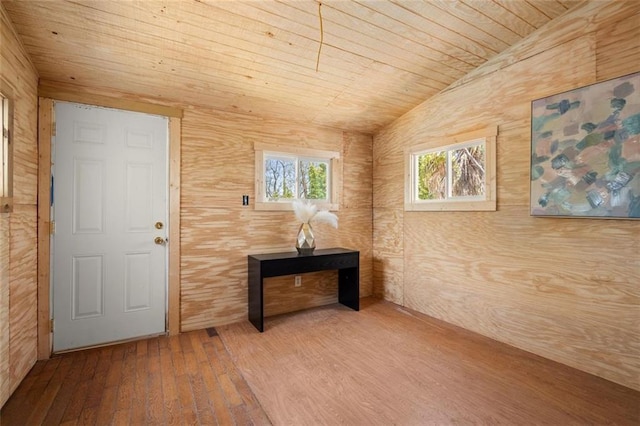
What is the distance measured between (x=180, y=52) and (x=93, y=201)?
1511 mm

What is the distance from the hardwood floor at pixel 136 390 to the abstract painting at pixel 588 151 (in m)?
2.67

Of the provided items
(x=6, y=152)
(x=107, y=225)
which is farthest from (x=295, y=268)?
(x=6, y=152)

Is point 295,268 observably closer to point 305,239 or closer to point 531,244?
point 305,239

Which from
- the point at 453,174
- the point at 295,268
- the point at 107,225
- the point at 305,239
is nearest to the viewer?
the point at 107,225

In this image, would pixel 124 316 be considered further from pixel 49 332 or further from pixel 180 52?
pixel 180 52

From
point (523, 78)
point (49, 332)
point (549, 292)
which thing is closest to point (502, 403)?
point (549, 292)

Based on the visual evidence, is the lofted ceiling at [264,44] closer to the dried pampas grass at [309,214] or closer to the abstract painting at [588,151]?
the abstract painting at [588,151]

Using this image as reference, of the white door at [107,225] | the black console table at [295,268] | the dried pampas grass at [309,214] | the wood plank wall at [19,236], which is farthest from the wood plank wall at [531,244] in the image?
the wood plank wall at [19,236]

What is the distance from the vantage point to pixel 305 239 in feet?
11.0

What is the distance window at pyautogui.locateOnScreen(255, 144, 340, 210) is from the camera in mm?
3339

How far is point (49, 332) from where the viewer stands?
2385 millimetres

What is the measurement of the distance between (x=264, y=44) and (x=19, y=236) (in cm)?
227

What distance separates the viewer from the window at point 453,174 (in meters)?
2.77

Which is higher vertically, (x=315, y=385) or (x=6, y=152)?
(x=6, y=152)
